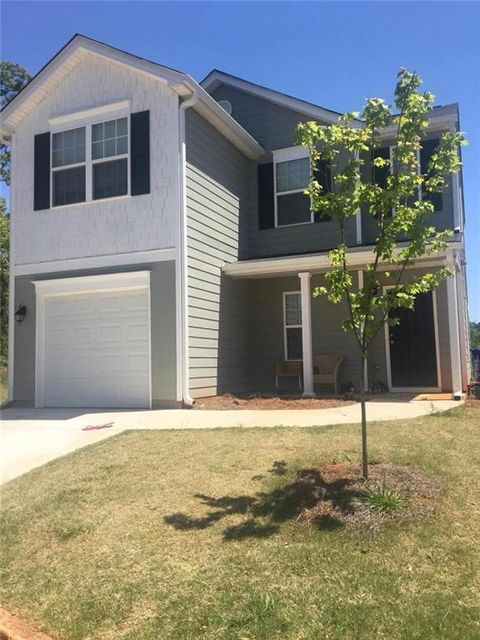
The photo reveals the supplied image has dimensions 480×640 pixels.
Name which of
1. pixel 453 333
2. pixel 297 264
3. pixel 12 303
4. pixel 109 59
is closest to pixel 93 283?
pixel 12 303

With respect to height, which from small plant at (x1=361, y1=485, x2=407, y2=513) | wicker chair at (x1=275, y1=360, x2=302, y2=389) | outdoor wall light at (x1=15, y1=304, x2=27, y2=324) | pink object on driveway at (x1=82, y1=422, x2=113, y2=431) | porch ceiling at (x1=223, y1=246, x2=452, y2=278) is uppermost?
porch ceiling at (x1=223, y1=246, x2=452, y2=278)

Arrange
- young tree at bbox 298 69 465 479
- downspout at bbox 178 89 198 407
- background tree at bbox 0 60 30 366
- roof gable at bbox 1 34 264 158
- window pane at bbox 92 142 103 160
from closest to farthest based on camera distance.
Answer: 1. young tree at bbox 298 69 465 479
2. downspout at bbox 178 89 198 407
3. roof gable at bbox 1 34 264 158
4. window pane at bbox 92 142 103 160
5. background tree at bbox 0 60 30 366

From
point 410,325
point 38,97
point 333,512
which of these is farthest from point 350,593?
point 38,97

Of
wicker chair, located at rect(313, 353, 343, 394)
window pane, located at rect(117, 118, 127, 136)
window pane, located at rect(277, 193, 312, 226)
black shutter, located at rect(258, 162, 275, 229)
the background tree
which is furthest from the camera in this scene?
the background tree

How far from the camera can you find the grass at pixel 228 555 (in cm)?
342

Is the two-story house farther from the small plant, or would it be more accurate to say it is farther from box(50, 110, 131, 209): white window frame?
the small plant

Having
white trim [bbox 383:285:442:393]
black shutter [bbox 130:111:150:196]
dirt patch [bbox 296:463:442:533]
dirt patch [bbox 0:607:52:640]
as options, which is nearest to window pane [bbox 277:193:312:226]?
white trim [bbox 383:285:442:393]

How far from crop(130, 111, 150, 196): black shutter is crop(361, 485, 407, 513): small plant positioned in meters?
8.30

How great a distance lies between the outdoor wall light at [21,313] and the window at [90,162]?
2.30 m

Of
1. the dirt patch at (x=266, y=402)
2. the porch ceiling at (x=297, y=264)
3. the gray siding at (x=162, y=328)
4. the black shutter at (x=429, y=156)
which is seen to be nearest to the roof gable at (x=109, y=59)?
the porch ceiling at (x=297, y=264)

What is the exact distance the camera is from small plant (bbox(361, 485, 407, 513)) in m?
4.58

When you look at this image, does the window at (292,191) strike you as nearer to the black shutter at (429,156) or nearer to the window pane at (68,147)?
the black shutter at (429,156)

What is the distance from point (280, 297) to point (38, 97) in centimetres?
698

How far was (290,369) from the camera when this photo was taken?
13.5 m
